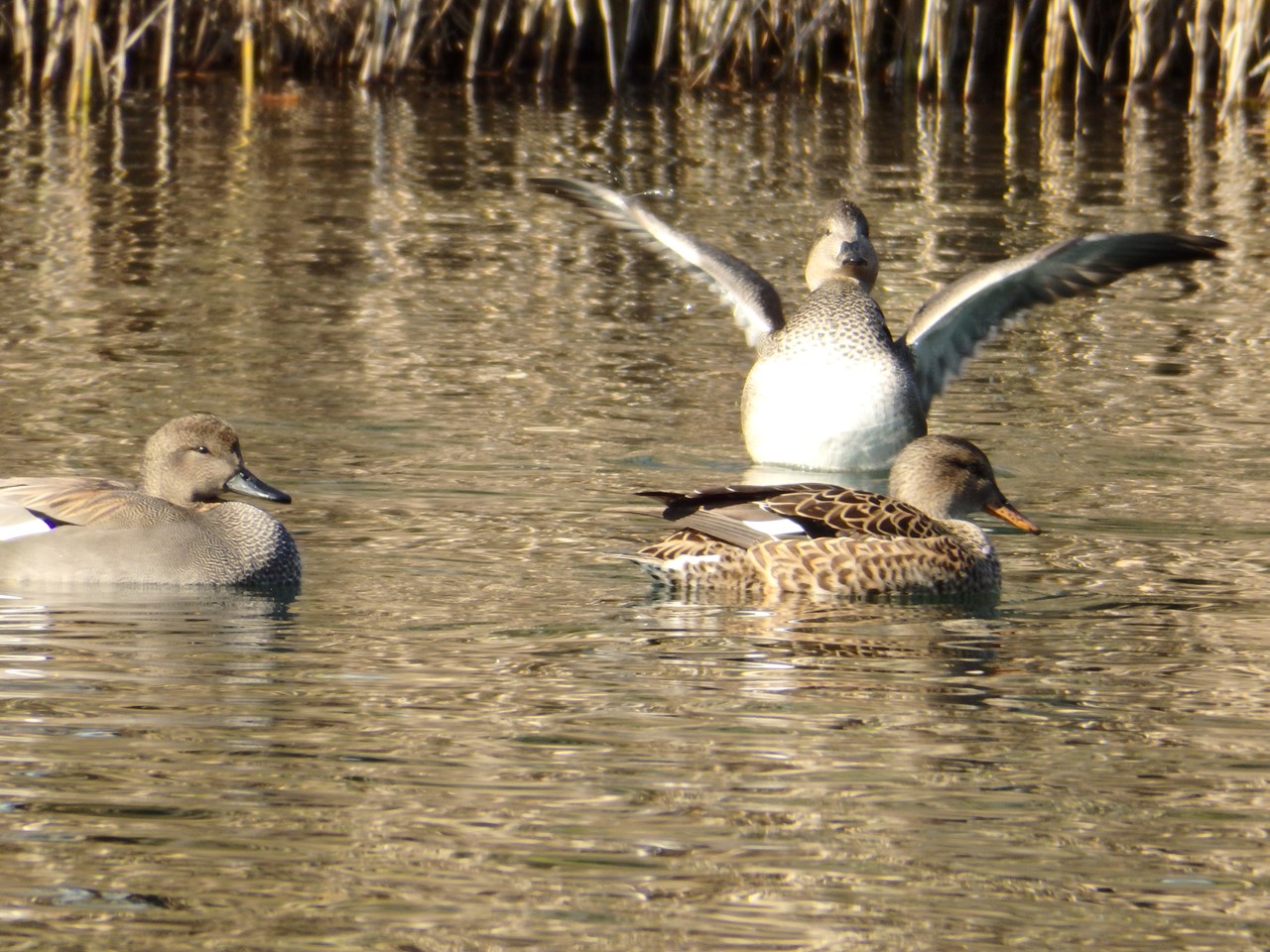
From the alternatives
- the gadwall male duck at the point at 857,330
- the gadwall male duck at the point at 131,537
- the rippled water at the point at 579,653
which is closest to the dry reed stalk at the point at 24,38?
the rippled water at the point at 579,653

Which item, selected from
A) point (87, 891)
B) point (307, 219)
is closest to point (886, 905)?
point (87, 891)

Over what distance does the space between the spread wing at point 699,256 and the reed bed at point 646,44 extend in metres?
8.86

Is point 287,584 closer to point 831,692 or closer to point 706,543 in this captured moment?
point 706,543

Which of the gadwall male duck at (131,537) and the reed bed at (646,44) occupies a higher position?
the reed bed at (646,44)

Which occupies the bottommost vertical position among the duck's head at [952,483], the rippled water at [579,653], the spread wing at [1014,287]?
the rippled water at [579,653]

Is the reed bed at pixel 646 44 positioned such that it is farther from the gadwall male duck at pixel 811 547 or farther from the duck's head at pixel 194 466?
the gadwall male duck at pixel 811 547

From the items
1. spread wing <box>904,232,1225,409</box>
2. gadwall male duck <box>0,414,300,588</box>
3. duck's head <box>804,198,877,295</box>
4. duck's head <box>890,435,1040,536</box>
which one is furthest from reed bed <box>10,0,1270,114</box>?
gadwall male duck <box>0,414,300,588</box>

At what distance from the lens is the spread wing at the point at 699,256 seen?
9641 mm

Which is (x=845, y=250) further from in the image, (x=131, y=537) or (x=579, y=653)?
(x=579, y=653)

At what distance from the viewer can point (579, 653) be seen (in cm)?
594

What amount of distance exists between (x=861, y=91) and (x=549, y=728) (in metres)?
15.4

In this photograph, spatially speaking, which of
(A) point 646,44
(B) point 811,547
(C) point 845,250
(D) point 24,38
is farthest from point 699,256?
(A) point 646,44

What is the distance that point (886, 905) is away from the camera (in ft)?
13.6

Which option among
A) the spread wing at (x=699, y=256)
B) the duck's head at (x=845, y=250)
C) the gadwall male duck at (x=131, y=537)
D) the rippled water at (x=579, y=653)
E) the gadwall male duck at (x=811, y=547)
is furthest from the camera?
the spread wing at (x=699, y=256)
